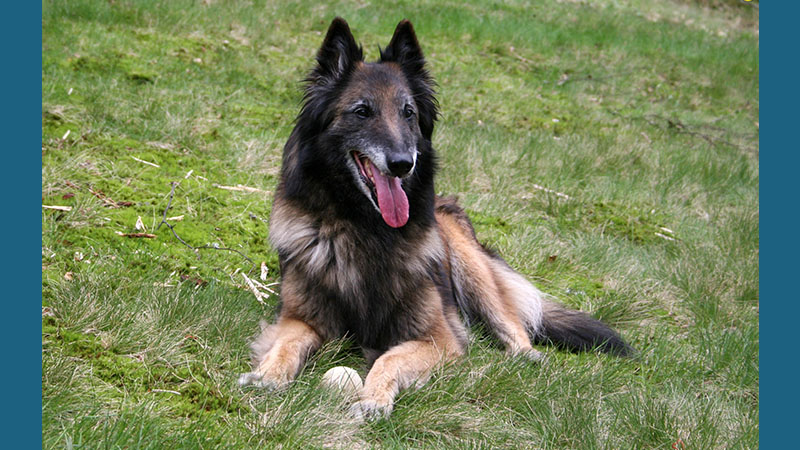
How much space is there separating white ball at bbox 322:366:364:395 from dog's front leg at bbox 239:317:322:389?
174 mm

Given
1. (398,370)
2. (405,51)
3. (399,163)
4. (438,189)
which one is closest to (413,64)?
(405,51)

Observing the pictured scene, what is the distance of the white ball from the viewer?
2.89 meters

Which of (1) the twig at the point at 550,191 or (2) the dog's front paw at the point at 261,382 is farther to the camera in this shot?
(1) the twig at the point at 550,191

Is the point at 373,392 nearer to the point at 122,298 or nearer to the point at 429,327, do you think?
the point at 429,327

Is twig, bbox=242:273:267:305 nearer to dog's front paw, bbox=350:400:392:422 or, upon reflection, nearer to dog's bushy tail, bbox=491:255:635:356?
dog's front paw, bbox=350:400:392:422

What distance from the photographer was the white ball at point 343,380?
2.89 metres

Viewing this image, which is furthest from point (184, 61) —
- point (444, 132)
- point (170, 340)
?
point (170, 340)

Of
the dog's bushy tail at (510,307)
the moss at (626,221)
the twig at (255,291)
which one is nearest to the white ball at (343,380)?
the twig at (255,291)

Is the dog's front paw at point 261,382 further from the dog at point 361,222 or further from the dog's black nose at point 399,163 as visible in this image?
the dog's black nose at point 399,163

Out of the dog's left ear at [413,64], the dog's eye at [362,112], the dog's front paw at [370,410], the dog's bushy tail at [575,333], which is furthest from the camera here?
the dog's bushy tail at [575,333]

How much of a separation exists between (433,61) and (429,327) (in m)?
7.20

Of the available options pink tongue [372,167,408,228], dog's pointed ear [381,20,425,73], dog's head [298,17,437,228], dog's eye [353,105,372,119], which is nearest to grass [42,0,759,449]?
pink tongue [372,167,408,228]

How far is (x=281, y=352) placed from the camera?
3037 millimetres

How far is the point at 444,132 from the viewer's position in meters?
7.07
